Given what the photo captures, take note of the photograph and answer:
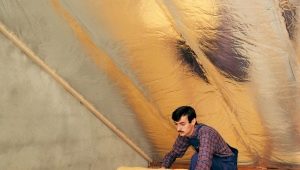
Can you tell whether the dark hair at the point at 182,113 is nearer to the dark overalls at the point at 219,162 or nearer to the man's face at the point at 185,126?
the man's face at the point at 185,126

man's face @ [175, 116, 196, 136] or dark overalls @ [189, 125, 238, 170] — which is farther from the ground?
man's face @ [175, 116, 196, 136]

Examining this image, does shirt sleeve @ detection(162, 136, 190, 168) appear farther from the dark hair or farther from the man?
the dark hair

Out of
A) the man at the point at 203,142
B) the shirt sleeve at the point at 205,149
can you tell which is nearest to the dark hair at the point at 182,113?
the man at the point at 203,142

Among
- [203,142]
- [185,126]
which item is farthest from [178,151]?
[203,142]

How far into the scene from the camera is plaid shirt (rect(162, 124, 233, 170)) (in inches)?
74.0

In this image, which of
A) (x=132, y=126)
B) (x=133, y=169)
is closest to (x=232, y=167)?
(x=133, y=169)

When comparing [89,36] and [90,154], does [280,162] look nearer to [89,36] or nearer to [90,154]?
[90,154]

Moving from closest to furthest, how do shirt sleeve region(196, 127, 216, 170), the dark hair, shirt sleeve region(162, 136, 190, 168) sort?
shirt sleeve region(196, 127, 216, 170) < the dark hair < shirt sleeve region(162, 136, 190, 168)

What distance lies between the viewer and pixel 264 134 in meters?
2.67

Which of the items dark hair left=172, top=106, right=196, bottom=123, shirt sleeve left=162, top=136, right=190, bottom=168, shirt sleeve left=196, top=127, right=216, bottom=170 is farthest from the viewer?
shirt sleeve left=162, top=136, right=190, bottom=168

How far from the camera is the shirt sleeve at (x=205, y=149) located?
1.86m

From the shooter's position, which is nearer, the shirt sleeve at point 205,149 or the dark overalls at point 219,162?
the shirt sleeve at point 205,149

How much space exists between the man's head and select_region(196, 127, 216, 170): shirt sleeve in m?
0.11

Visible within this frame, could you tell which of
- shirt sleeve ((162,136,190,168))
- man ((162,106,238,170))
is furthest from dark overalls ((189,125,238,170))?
shirt sleeve ((162,136,190,168))
